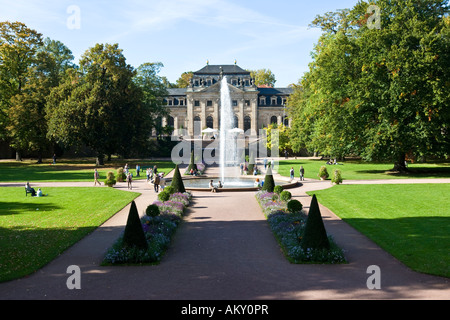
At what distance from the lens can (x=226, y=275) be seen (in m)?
10.0

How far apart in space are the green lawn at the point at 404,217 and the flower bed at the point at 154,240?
7291 millimetres

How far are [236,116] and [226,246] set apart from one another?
8661 centimetres

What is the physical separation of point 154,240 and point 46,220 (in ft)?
23.0

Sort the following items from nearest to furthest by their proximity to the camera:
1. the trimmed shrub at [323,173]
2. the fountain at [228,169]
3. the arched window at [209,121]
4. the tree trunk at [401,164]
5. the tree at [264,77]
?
the fountain at [228,169] < the trimmed shrub at [323,173] < the tree trunk at [401,164] < the arched window at [209,121] < the tree at [264,77]

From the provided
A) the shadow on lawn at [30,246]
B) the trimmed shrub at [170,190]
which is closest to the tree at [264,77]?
the trimmed shrub at [170,190]

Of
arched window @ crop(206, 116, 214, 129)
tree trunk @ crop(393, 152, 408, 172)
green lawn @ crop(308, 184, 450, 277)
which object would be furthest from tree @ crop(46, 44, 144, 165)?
arched window @ crop(206, 116, 214, 129)

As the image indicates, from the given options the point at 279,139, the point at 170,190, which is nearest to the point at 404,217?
the point at 170,190

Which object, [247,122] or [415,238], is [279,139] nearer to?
[247,122]

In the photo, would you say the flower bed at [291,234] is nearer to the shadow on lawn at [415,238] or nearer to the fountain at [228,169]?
the shadow on lawn at [415,238]

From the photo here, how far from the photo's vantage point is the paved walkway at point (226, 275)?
8820 mm

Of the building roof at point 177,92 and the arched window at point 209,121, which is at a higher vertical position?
the building roof at point 177,92

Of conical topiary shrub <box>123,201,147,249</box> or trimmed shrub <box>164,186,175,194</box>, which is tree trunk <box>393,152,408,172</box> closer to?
trimmed shrub <box>164,186,175,194</box>

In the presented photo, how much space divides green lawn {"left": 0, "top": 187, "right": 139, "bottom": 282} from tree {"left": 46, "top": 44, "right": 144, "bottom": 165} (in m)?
19.5

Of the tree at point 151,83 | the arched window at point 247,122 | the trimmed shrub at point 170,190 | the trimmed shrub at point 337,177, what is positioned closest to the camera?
the trimmed shrub at point 170,190
